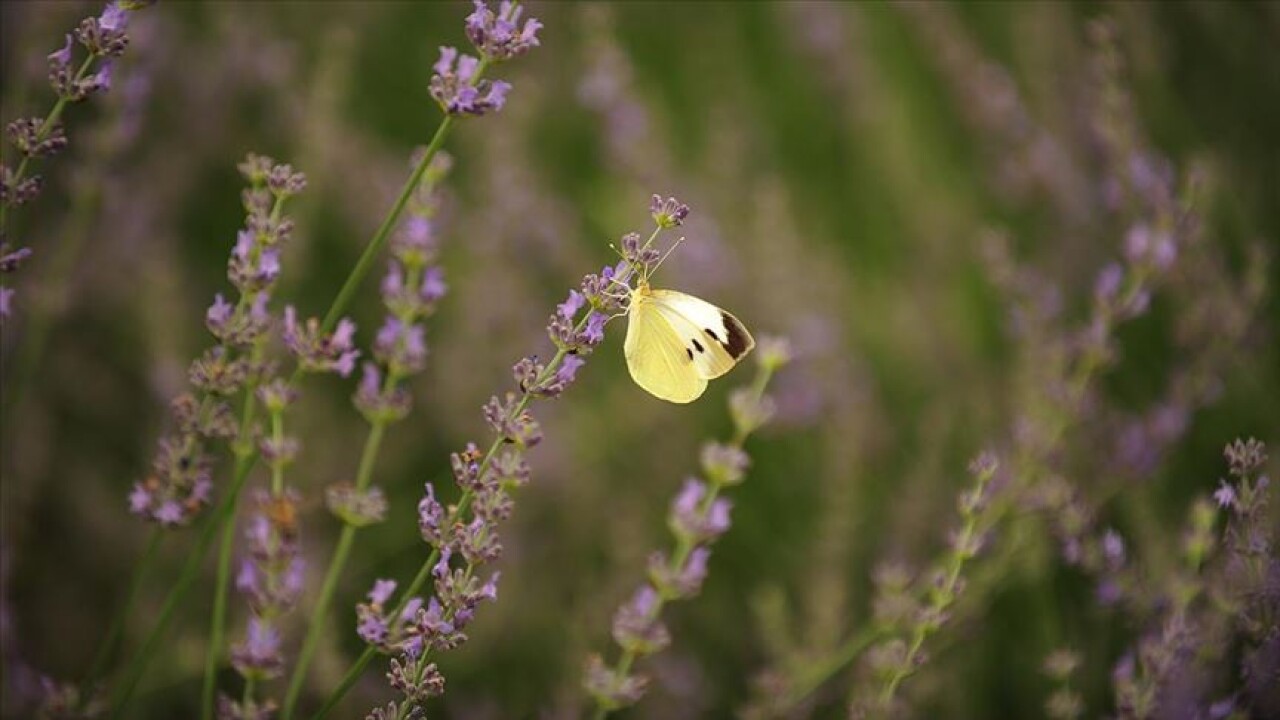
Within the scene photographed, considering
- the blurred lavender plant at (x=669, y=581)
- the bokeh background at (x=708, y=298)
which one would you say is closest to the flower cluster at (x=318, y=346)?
the blurred lavender plant at (x=669, y=581)

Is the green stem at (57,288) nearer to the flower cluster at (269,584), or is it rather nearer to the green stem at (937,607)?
the flower cluster at (269,584)

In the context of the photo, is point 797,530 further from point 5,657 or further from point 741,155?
point 5,657

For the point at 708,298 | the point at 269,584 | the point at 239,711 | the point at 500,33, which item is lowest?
the point at 239,711

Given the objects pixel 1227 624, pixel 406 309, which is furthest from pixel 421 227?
pixel 1227 624

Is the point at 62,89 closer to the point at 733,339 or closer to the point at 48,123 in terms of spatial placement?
the point at 48,123

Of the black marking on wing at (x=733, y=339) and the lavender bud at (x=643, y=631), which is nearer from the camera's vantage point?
the lavender bud at (x=643, y=631)

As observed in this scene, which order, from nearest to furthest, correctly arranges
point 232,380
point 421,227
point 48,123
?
1. point 48,123
2. point 232,380
3. point 421,227

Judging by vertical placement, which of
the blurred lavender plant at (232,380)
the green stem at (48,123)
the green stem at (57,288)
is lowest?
the blurred lavender plant at (232,380)
